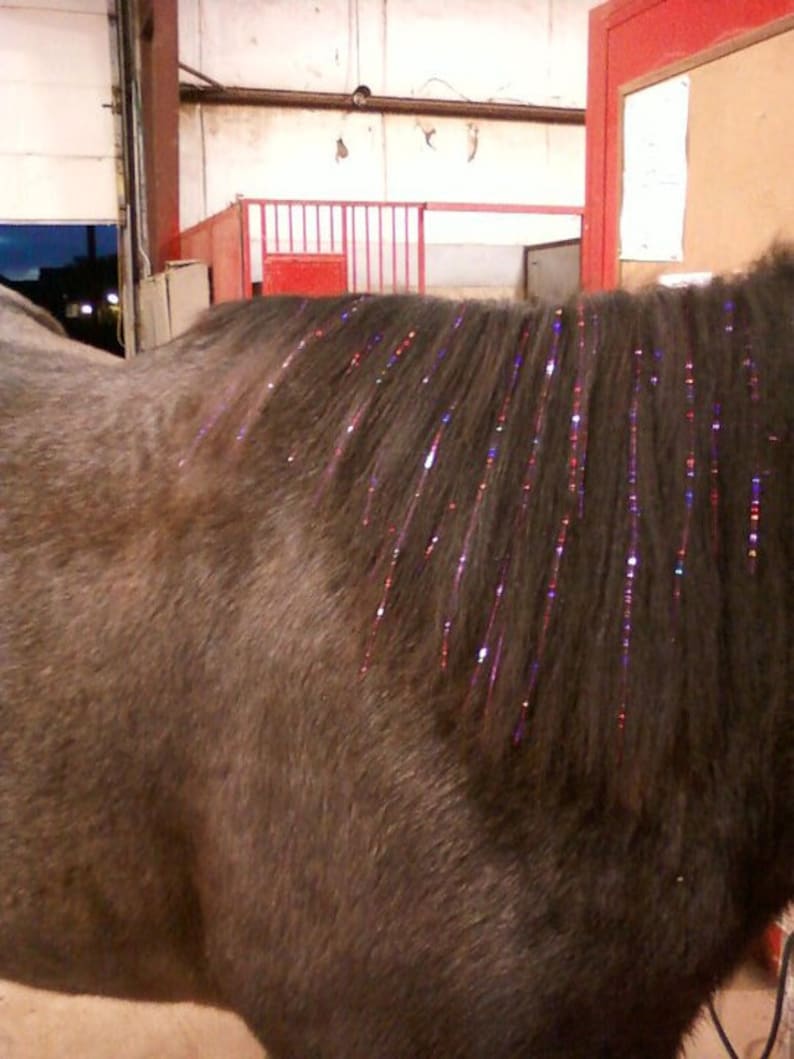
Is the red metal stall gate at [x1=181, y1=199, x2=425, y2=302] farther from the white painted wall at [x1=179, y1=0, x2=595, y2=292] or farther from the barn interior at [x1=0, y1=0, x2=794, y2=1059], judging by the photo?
the white painted wall at [x1=179, y1=0, x2=595, y2=292]

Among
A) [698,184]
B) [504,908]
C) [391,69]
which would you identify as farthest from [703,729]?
[391,69]

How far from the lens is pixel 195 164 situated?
5402 millimetres

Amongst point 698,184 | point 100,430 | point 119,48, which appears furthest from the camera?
point 119,48

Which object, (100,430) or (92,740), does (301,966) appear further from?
(100,430)

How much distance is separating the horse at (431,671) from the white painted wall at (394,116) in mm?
5190

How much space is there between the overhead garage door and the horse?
4.99 meters

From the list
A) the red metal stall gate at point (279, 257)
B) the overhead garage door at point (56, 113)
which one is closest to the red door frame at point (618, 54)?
the red metal stall gate at point (279, 257)

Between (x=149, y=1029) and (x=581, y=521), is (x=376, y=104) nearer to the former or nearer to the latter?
(x=149, y=1029)

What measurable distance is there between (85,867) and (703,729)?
0.51m

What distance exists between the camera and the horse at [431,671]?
1.98ft

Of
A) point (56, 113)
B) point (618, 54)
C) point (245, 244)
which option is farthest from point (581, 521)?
point (56, 113)

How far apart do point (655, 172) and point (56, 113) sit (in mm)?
4606

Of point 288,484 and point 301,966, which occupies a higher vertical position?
point 288,484

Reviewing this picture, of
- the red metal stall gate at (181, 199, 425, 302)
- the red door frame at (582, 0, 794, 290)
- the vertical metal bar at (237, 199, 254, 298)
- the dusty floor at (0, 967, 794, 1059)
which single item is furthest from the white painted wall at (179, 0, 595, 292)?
the dusty floor at (0, 967, 794, 1059)
